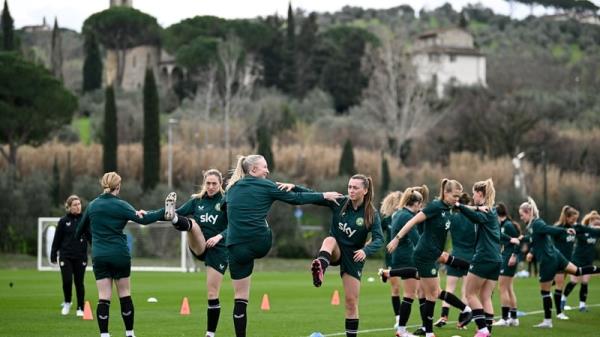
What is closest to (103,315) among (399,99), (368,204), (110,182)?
(110,182)

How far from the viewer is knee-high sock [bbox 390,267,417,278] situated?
1681cm

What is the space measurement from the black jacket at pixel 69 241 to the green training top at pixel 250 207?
7.73 meters

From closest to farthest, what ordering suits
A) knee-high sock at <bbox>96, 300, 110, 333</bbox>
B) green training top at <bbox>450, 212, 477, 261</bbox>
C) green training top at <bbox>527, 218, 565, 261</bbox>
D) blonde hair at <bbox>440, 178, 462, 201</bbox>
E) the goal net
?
knee-high sock at <bbox>96, 300, 110, 333</bbox> → blonde hair at <bbox>440, 178, 462, 201</bbox> → green training top at <bbox>450, 212, 477, 261</bbox> → green training top at <bbox>527, 218, 565, 261</bbox> → the goal net

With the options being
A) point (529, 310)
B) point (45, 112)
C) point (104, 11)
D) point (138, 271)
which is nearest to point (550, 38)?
point (104, 11)

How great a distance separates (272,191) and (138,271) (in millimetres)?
31972

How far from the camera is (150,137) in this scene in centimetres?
6644

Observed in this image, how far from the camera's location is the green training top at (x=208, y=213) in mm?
14898

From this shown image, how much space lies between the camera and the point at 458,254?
57.9ft

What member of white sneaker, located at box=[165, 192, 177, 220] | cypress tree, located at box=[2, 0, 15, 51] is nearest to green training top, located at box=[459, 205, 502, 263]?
white sneaker, located at box=[165, 192, 177, 220]

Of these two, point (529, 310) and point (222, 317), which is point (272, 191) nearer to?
point (222, 317)

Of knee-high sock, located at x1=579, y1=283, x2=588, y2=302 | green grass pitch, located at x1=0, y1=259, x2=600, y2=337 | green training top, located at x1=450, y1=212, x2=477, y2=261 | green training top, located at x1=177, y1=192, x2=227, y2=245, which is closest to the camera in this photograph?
green training top, located at x1=177, y1=192, x2=227, y2=245

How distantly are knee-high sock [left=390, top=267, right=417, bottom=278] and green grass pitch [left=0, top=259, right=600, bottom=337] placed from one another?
1050mm

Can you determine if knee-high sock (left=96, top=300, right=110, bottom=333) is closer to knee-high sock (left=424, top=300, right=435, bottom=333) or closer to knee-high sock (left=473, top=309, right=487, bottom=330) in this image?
knee-high sock (left=424, top=300, right=435, bottom=333)

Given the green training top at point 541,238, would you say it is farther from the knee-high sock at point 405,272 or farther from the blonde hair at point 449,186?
the blonde hair at point 449,186
